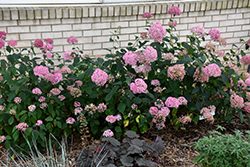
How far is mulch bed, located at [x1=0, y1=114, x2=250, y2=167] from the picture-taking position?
2.24 m

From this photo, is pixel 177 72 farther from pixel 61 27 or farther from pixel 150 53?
pixel 61 27

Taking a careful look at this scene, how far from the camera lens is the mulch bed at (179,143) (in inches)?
88.0

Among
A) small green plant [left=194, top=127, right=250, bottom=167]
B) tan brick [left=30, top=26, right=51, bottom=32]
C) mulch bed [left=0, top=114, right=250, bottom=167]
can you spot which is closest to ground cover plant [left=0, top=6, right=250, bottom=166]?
mulch bed [left=0, top=114, right=250, bottom=167]

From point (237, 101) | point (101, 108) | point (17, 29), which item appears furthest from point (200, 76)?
point (17, 29)

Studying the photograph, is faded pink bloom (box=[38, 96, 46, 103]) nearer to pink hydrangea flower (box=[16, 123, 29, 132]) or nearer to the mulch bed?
pink hydrangea flower (box=[16, 123, 29, 132])

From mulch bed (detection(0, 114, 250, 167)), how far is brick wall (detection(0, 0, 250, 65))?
170 centimetres

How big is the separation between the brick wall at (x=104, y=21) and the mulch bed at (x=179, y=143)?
5.58 feet

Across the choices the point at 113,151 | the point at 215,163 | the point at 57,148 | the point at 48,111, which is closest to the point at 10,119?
the point at 48,111

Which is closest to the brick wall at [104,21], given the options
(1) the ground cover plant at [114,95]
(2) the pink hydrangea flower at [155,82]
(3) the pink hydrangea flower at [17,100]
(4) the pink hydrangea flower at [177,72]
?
(1) the ground cover plant at [114,95]

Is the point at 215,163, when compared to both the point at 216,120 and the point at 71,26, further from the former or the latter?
the point at 71,26

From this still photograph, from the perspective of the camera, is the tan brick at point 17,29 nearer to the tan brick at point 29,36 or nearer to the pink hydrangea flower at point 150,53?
the tan brick at point 29,36

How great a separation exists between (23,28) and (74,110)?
177cm

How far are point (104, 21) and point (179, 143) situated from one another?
2.17m

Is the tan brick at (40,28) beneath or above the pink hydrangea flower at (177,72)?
above
